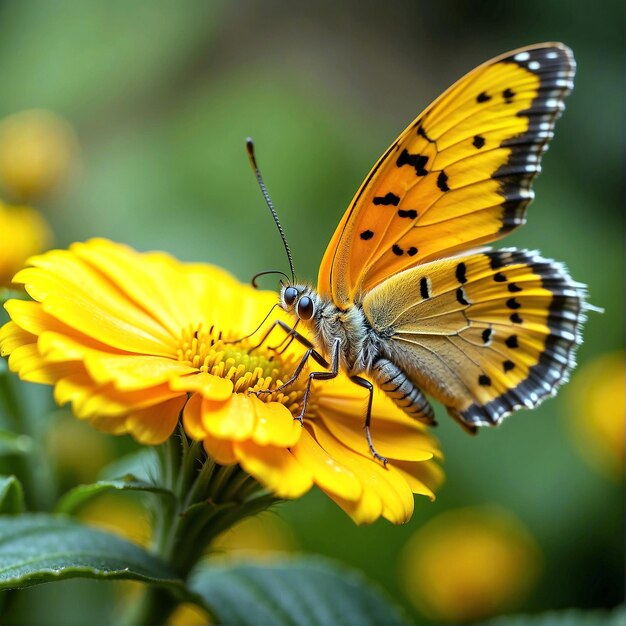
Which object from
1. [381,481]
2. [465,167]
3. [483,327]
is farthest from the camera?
[483,327]

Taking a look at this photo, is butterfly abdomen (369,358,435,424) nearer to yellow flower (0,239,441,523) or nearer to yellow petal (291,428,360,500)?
yellow flower (0,239,441,523)

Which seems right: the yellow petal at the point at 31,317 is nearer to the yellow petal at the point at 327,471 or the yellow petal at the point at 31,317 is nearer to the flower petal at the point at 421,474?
the yellow petal at the point at 327,471

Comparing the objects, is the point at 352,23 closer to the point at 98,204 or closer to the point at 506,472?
the point at 98,204

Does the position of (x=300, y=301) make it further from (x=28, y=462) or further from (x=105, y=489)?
(x=28, y=462)

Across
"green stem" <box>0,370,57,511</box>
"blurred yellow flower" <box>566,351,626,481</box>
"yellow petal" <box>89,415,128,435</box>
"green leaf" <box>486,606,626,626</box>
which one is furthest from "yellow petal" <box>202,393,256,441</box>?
"blurred yellow flower" <box>566,351,626,481</box>

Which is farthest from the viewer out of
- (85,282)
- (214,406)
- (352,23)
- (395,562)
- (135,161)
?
(352,23)

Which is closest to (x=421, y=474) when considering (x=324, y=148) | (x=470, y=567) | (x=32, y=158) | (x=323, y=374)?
(x=323, y=374)

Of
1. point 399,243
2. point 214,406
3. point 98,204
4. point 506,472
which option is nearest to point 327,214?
point 98,204
